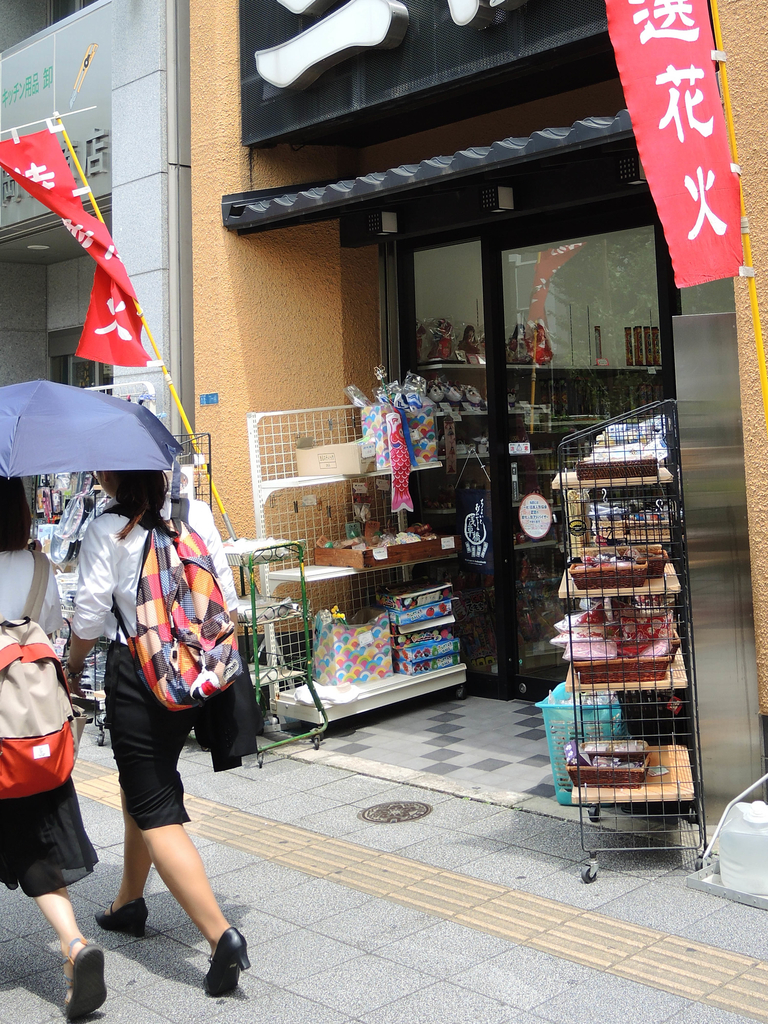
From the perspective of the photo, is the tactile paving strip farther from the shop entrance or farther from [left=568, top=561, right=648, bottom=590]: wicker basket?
the shop entrance

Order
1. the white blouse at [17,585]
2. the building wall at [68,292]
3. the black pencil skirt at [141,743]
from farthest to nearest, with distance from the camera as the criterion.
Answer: the building wall at [68,292] < the white blouse at [17,585] < the black pencil skirt at [141,743]

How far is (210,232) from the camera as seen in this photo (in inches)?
297

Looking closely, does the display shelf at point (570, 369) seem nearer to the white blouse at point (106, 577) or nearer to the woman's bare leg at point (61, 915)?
the white blouse at point (106, 577)

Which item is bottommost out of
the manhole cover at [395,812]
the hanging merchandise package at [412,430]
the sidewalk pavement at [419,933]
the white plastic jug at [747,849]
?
the sidewalk pavement at [419,933]

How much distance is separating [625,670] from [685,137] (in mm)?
2178

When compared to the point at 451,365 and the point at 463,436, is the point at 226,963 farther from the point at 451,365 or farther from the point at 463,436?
the point at 451,365

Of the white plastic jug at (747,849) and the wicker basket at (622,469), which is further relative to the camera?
the wicker basket at (622,469)

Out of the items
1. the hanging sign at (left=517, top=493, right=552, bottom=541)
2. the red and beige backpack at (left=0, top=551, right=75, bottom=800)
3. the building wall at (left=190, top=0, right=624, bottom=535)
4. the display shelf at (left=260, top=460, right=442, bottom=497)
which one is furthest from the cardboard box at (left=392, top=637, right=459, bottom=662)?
the red and beige backpack at (left=0, top=551, right=75, bottom=800)

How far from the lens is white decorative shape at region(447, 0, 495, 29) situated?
5.89 m

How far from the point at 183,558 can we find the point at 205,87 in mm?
5240

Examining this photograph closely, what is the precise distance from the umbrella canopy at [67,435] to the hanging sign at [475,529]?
155 inches

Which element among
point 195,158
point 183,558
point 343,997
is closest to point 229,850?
point 343,997

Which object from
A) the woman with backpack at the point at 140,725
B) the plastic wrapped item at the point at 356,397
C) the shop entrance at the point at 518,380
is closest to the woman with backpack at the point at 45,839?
the woman with backpack at the point at 140,725

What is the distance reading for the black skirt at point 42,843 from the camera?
3.56m
